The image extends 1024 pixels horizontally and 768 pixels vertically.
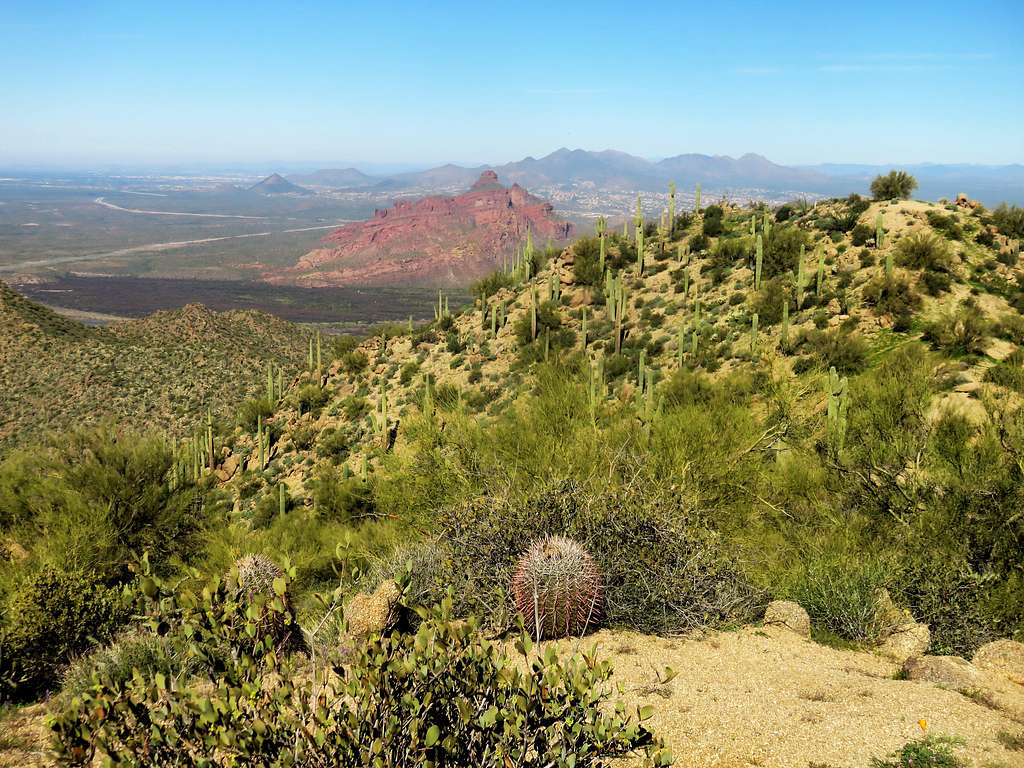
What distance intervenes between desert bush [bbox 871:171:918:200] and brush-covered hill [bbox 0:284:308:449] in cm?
3943

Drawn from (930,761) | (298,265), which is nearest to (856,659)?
(930,761)

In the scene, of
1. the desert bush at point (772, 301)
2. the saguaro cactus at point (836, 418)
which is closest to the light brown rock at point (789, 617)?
the saguaro cactus at point (836, 418)

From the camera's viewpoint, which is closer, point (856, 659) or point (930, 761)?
point (930, 761)

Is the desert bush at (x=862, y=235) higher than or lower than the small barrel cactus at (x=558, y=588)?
higher

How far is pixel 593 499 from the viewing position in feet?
30.4

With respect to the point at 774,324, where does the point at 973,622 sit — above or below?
below

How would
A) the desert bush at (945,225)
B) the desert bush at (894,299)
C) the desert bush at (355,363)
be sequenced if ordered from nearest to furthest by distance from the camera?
the desert bush at (894,299) → the desert bush at (945,225) → the desert bush at (355,363)

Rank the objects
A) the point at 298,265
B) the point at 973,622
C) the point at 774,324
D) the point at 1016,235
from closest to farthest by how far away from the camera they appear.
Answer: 1. the point at 973,622
2. the point at 774,324
3. the point at 1016,235
4. the point at 298,265

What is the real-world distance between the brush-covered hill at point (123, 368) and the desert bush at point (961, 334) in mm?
38002

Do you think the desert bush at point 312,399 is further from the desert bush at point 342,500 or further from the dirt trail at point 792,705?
the dirt trail at point 792,705

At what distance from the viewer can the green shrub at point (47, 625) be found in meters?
8.93

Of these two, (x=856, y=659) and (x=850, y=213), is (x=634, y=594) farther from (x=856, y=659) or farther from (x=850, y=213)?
(x=850, y=213)

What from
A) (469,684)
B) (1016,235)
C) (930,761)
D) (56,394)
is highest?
(1016,235)

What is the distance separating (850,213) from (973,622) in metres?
23.7
